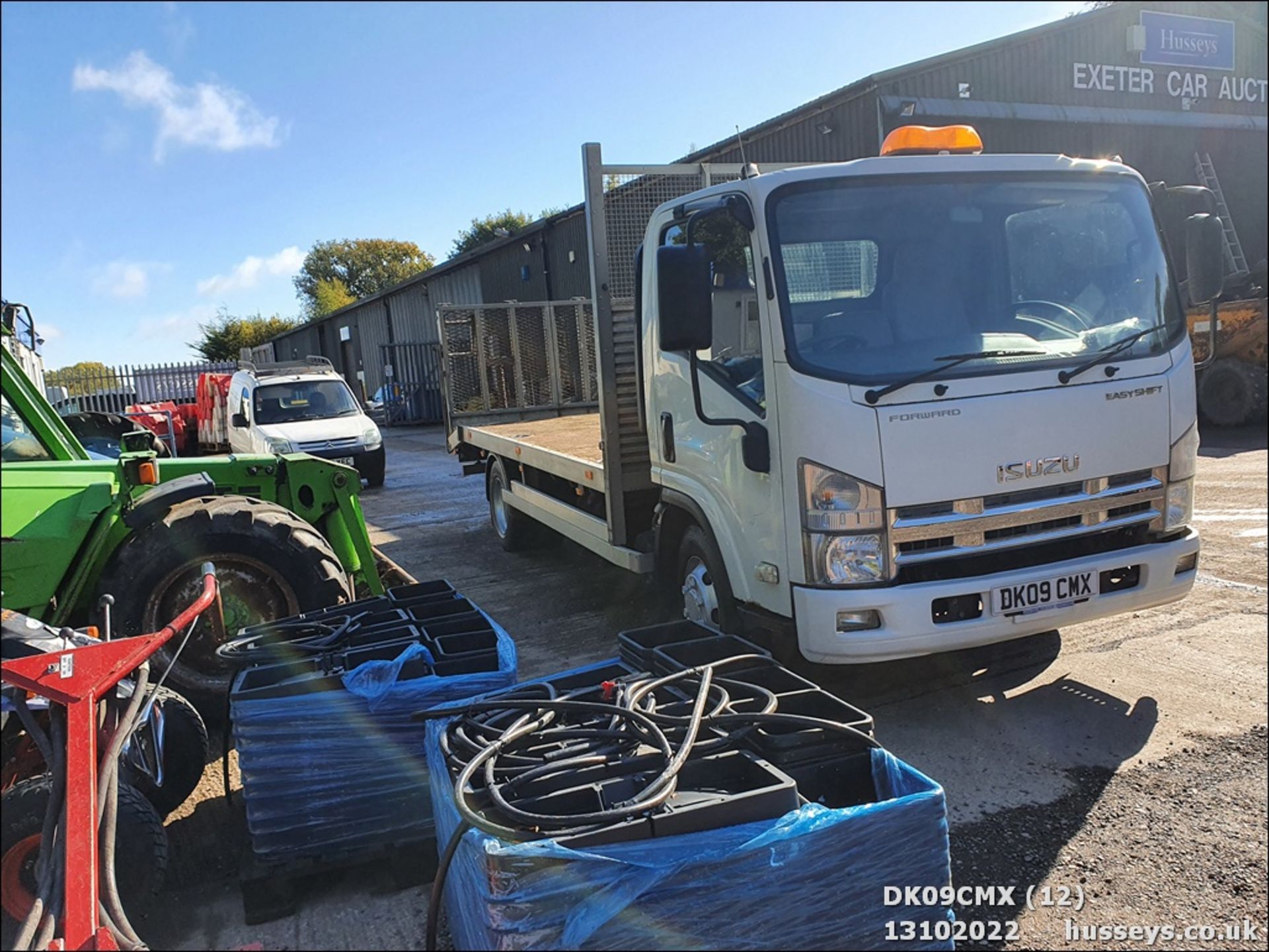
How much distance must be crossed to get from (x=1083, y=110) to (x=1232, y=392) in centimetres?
655

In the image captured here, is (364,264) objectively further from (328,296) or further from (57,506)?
(57,506)

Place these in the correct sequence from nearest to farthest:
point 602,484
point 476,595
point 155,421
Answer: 1. point 602,484
2. point 476,595
3. point 155,421

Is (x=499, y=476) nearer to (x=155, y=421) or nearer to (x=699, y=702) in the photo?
(x=699, y=702)

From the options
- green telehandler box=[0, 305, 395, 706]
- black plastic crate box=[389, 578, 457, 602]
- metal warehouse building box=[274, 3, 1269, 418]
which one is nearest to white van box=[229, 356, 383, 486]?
metal warehouse building box=[274, 3, 1269, 418]

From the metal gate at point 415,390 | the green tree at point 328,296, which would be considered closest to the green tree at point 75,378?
the metal gate at point 415,390

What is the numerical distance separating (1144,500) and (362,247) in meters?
60.5

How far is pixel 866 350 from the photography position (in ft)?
12.8

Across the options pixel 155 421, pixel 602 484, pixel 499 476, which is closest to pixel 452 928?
pixel 602 484

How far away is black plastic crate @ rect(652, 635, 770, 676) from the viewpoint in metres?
3.46

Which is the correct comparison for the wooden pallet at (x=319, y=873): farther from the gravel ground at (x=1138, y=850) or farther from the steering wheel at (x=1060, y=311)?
the steering wheel at (x=1060, y=311)

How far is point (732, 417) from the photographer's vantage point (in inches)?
170

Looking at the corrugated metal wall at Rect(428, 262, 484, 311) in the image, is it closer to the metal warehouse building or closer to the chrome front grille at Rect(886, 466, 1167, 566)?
the metal warehouse building

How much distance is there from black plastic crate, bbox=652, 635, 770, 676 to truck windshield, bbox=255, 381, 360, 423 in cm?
1163

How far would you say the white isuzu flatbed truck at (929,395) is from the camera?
372 cm
